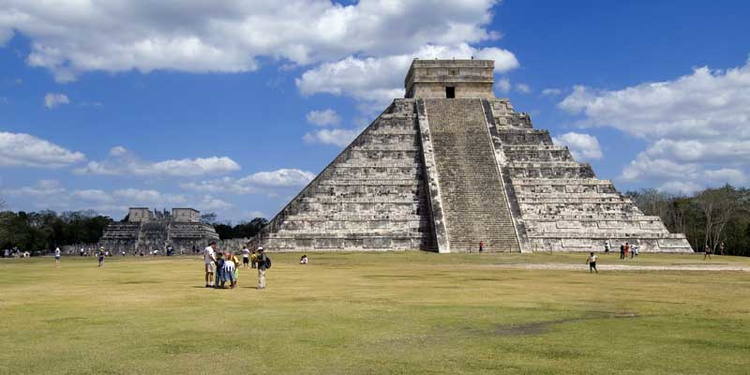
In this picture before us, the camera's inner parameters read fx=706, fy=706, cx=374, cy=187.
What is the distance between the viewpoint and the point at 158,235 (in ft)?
181

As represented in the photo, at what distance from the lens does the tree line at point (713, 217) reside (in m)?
55.4

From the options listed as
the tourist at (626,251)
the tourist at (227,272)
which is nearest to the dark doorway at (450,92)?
the tourist at (626,251)

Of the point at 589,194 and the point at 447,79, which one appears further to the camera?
the point at 447,79

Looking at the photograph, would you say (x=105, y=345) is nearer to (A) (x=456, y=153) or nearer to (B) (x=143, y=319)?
(B) (x=143, y=319)

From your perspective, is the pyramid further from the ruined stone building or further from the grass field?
the grass field

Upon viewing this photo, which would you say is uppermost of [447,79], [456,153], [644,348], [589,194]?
[447,79]

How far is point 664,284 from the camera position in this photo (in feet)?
60.3

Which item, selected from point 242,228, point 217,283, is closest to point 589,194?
point 217,283

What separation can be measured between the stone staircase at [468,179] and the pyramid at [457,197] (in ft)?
0.20

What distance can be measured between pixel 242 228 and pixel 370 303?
321 feet

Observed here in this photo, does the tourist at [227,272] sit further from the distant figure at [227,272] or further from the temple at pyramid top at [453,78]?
the temple at pyramid top at [453,78]

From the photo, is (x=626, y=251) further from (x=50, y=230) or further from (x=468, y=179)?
(x=50, y=230)

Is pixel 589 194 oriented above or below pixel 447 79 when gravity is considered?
below

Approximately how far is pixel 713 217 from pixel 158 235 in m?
46.0
